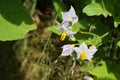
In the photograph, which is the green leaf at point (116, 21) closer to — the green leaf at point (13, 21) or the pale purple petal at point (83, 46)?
the pale purple petal at point (83, 46)

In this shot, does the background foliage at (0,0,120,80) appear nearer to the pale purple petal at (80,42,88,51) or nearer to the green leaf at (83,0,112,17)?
the green leaf at (83,0,112,17)

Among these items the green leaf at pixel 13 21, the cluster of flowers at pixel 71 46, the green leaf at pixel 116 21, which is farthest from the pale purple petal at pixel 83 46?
the green leaf at pixel 13 21

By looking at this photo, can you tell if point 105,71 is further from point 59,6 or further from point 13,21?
point 13,21

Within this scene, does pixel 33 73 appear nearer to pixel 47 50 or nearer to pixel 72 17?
pixel 47 50

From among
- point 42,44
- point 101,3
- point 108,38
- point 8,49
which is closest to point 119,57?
point 108,38

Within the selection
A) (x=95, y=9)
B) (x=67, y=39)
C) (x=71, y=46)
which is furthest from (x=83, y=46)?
(x=67, y=39)

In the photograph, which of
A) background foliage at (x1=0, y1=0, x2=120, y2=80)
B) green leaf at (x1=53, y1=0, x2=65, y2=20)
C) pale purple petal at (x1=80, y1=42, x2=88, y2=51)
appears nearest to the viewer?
pale purple petal at (x1=80, y1=42, x2=88, y2=51)

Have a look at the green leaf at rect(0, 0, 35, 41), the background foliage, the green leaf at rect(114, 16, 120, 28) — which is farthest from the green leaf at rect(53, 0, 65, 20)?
the green leaf at rect(114, 16, 120, 28)
